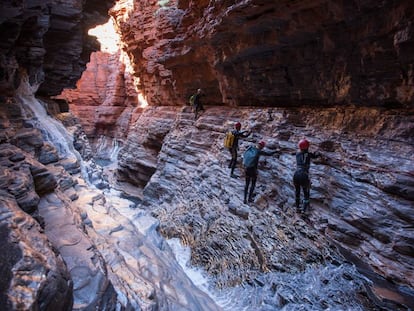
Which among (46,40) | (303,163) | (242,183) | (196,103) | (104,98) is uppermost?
(46,40)

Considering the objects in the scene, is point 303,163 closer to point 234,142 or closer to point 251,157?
point 251,157

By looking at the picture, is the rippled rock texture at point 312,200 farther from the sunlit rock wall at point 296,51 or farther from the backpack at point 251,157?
the backpack at point 251,157

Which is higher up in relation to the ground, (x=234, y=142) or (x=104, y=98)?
(x=104, y=98)

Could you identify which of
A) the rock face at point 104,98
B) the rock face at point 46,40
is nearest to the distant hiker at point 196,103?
the rock face at point 46,40

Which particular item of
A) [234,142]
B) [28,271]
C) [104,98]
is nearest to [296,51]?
[234,142]

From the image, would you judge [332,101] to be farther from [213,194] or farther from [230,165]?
[213,194]

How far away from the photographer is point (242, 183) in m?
10.1

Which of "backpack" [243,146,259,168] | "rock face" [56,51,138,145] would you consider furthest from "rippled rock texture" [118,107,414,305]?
"rock face" [56,51,138,145]

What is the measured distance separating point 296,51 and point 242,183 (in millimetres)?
4667

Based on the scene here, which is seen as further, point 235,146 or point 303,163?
point 235,146

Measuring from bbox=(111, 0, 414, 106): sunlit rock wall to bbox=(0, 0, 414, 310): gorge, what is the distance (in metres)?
0.05

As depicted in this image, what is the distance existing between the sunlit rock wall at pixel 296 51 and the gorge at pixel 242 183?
0.15ft

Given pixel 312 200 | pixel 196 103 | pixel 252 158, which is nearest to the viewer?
pixel 312 200

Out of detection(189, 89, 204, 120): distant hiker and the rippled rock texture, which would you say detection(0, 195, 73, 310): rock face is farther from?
detection(189, 89, 204, 120): distant hiker
